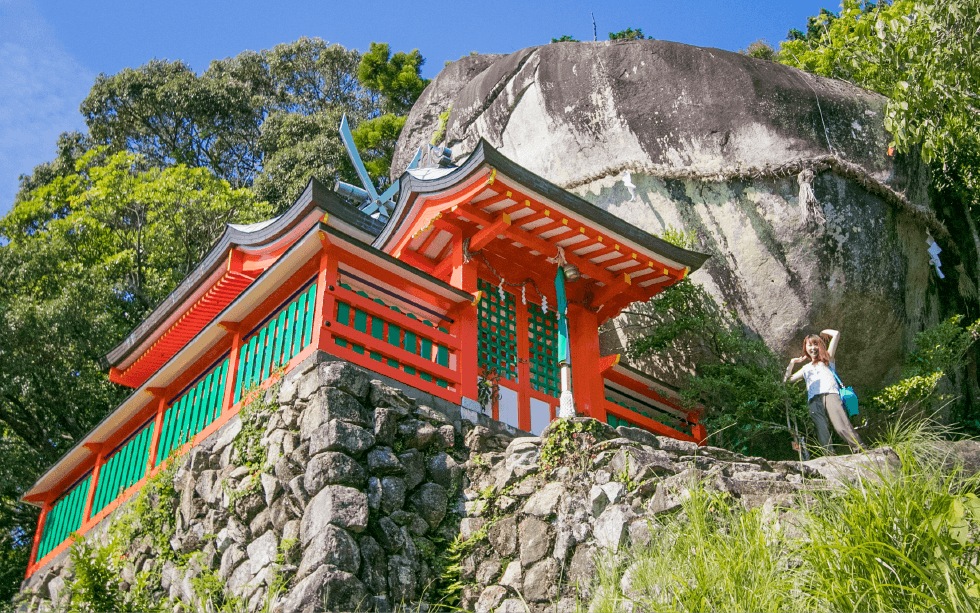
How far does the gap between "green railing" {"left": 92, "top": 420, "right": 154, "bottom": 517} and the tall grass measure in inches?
273

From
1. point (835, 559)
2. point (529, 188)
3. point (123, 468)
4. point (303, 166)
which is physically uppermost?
point (303, 166)

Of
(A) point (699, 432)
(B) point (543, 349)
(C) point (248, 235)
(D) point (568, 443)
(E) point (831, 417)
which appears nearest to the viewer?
(D) point (568, 443)

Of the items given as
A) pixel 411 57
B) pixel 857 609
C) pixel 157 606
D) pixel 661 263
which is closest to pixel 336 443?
pixel 157 606

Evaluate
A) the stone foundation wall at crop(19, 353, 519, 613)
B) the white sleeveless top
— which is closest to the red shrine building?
the stone foundation wall at crop(19, 353, 519, 613)

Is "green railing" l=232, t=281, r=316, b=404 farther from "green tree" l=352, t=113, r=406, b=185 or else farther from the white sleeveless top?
"green tree" l=352, t=113, r=406, b=185

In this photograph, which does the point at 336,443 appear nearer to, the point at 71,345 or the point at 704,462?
the point at 704,462

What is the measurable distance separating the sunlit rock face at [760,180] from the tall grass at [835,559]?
7237mm

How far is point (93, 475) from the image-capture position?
12.2 metres

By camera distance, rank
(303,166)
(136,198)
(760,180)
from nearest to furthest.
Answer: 1. (760,180)
2. (136,198)
3. (303,166)

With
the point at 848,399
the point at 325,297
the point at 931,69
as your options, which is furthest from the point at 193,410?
the point at 931,69

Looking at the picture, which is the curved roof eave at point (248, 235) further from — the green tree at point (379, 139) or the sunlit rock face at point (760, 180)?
the green tree at point (379, 139)

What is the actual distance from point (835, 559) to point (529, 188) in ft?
18.5

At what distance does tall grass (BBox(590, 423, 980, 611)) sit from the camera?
534 cm

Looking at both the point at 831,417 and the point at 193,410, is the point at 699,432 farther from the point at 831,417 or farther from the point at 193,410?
the point at 193,410
